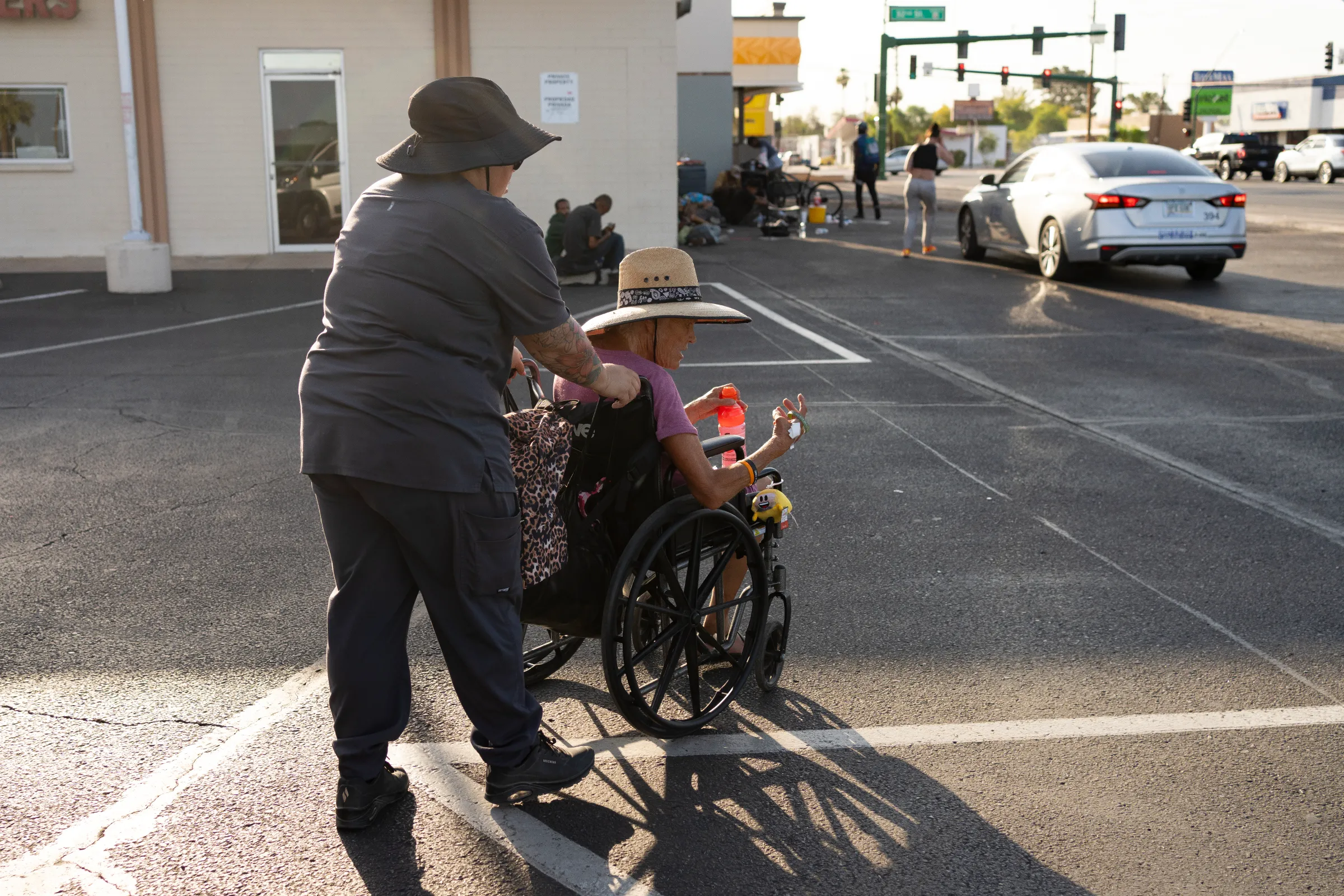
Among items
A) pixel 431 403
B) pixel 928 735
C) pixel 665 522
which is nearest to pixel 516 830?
pixel 665 522

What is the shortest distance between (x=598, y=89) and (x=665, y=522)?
55.2 feet

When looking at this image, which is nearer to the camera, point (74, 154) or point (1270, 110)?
point (74, 154)

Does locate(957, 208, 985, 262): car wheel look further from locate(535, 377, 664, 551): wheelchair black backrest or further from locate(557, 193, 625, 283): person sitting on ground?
locate(535, 377, 664, 551): wheelchair black backrest

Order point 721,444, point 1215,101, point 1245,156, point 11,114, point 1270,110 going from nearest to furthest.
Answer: point 721,444 → point 11,114 → point 1245,156 → point 1270,110 → point 1215,101

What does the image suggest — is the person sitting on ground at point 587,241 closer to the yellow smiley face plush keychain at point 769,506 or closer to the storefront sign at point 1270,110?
the yellow smiley face plush keychain at point 769,506

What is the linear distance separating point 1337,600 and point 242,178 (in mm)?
17255

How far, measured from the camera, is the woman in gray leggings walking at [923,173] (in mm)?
17828

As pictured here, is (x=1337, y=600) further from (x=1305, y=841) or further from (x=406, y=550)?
(x=406, y=550)

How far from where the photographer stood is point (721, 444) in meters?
3.97

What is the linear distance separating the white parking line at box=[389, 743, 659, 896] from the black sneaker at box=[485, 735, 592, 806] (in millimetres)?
63

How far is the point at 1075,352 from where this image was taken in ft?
35.1

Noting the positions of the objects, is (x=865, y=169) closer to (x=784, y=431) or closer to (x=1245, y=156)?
(x=784, y=431)

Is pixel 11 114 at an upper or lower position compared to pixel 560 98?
lower

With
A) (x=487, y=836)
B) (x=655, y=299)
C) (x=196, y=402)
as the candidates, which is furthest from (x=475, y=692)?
(x=196, y=402)
